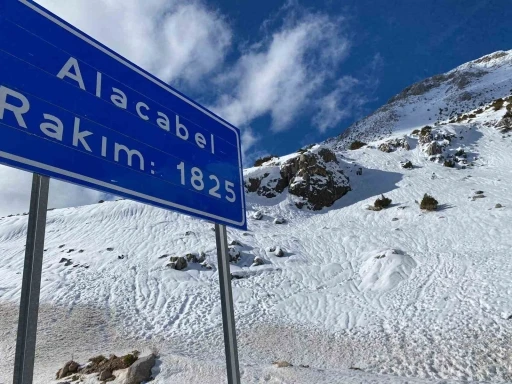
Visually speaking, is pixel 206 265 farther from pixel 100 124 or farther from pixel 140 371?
pixel 100 124

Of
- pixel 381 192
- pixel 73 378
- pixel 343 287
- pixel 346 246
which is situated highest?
pixel 381 192

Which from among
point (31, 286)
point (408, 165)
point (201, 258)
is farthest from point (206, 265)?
point (408, 165)

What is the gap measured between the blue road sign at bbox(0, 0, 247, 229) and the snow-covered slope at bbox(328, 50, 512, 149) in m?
46.1

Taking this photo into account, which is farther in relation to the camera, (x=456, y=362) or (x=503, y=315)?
(x=503, y=315)

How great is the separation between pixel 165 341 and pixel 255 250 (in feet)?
24.0

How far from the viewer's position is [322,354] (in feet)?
32.1

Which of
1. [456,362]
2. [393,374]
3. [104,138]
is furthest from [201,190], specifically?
[456,362]

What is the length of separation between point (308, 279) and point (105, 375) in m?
8.42

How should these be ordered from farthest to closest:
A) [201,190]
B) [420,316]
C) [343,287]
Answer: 1. [343,287]
2. [420,316]
3. [201,190]

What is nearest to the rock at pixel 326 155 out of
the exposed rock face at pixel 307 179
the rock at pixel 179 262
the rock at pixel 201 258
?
the exposed rock face at pixel 307 179

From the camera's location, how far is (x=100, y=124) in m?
1.90

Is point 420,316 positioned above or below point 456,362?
above

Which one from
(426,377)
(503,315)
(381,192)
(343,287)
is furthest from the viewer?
(381,192)

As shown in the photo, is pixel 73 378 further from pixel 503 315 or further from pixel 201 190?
pixel 503 315
